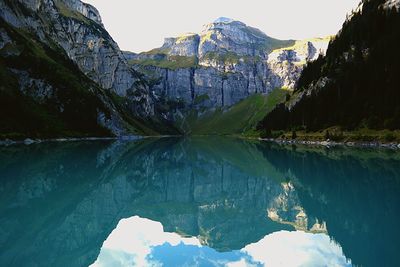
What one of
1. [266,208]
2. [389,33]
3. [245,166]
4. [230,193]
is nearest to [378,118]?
[389,33]

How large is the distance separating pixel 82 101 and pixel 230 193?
15359 centimetres

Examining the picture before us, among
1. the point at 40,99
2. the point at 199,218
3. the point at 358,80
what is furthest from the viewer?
the point at 40,99

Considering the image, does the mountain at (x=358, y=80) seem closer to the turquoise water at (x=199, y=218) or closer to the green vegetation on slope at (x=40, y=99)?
the turquoise water at (x=199, y=218)

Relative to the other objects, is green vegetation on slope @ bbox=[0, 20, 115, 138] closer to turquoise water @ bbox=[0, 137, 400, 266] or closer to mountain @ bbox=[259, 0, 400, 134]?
turquoise water @ bbox=[0, 137, 400, 266]

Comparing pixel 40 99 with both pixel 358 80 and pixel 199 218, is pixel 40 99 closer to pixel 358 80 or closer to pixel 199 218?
pixel 358 80

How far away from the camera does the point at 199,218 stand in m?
31.6

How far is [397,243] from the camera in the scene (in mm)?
18328

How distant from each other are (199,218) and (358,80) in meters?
108

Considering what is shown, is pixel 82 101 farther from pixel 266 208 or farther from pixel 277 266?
pixel 277 266

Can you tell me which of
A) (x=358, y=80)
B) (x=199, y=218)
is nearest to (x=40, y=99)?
(x=358, y=80)

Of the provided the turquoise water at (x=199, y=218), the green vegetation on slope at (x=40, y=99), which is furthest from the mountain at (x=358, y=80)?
the green vegetation on slope at (x=40, y=99)

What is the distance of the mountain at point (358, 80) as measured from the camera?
346 ft

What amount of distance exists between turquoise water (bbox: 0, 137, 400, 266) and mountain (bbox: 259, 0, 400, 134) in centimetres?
6073

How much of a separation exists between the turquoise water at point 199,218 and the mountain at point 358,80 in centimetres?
6073
